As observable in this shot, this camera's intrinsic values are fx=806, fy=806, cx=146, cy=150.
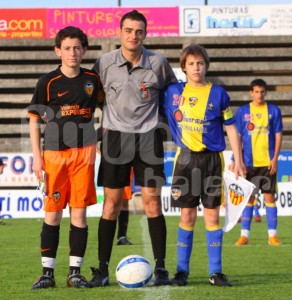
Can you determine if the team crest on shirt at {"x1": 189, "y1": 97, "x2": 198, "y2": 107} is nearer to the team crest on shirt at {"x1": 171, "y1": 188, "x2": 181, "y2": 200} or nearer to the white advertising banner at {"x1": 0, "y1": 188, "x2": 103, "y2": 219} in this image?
the team crest on shirt at {"x1": 171, "y1": 188, "x2": 181, "y2": 200}

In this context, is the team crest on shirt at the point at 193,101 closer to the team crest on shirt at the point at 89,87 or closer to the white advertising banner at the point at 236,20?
the team crest on shirt at the point at 89,87

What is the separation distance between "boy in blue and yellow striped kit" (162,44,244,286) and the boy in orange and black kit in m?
0.71

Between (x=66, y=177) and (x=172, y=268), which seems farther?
(x=172, y=268)

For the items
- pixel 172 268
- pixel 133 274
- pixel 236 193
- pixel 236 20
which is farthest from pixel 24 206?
pixel 133 274

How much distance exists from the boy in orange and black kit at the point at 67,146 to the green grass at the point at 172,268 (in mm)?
411

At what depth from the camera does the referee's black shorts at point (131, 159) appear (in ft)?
20.3

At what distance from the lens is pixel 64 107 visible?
241 inches

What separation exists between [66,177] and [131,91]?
826 mm

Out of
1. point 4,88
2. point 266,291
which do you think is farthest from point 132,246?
point 4,88

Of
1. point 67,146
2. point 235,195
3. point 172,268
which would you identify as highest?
point 67,146

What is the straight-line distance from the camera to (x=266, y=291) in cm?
576

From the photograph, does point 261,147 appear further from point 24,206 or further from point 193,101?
point 24,206

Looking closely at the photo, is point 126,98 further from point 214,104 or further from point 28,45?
point 28,45

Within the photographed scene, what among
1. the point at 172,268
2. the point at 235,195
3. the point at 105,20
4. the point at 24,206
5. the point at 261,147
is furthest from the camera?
the point at 105,20
